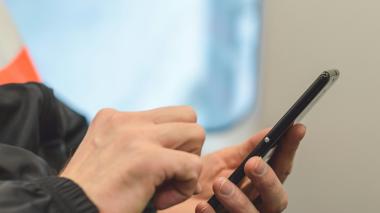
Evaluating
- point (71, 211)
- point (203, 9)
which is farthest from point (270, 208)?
point (203, 9)

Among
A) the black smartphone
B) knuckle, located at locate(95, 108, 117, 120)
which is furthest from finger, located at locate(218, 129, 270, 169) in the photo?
knuckle, located at locate(95, 108, 117, 120)

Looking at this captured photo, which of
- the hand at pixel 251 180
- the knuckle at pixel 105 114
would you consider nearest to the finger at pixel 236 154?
the hand at pixel 251 180

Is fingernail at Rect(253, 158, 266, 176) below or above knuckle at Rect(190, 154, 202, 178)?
below

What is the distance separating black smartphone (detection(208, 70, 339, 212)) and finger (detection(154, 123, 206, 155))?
0.07 m

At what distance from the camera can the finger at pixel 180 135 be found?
0.42m

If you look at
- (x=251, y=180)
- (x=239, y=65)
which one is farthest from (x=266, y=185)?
(x=239, y=65)

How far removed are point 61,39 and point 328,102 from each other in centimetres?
49

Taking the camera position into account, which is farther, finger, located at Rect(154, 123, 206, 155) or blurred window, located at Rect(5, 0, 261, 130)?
blurred window, located at Rect(5, 0, 261, 130)

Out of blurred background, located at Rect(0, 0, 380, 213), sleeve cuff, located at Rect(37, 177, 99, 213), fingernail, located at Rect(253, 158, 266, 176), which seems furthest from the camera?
blurred background, located at Rect(0, 0, 380, 213)

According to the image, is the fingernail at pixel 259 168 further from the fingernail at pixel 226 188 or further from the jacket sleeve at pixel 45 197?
the jacket sleeve at pixel 45 197

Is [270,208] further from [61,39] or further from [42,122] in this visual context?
[61,39]

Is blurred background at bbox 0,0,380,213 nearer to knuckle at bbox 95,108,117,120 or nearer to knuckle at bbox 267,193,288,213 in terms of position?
knuckle at bbox 267,193,288,213

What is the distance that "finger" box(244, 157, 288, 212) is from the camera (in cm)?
48

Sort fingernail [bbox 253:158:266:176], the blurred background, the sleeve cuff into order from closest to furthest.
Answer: the sleeve cuff → fingernail [bbox 253:158:266:176] → the blurred background
